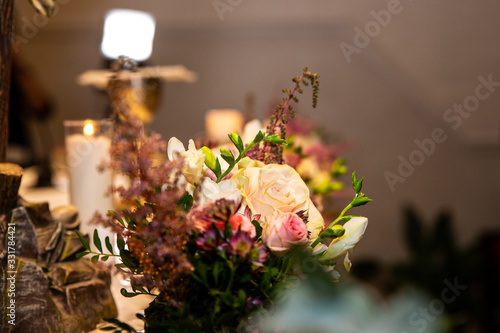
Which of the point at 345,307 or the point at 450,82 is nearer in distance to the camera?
the point at 345,307

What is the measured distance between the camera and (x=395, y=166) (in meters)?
3.54

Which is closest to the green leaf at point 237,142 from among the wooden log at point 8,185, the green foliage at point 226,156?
Answer: the green foliage at point 226,156

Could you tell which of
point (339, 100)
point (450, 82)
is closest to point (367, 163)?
point (339, 100)

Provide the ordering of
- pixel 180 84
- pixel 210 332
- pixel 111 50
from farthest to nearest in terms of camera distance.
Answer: pixel 180 84 < pixel 111 50 < pixel 210 332

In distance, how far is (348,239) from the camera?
1.80 ft

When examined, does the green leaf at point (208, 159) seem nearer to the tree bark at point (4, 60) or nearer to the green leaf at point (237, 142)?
the green leaf at point (237, 142)

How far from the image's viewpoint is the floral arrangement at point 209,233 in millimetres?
485

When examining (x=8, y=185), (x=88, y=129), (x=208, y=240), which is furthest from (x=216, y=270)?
(x=88, y=129)

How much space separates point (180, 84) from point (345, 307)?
3.46 metres

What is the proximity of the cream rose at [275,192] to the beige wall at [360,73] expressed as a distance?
2.89 meters

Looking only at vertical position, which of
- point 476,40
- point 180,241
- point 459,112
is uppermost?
point 476,40

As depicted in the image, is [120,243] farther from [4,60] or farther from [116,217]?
[4,60]

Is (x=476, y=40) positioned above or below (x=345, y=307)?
above

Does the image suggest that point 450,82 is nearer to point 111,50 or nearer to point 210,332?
point 111,50
